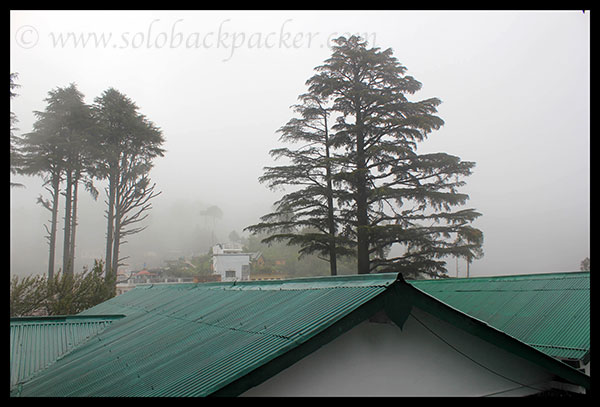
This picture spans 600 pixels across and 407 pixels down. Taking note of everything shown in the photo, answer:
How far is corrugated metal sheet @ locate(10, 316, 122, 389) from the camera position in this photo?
7867mm

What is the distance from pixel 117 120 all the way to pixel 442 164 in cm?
2118

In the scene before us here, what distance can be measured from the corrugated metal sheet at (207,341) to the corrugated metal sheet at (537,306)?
5.41 m

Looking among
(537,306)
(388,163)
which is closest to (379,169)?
(388,163)

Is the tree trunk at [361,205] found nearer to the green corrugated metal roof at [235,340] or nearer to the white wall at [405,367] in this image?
the green corrugated metal roof at [235,340]

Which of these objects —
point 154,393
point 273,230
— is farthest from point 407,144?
point 154,393

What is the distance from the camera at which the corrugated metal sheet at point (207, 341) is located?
3.97m

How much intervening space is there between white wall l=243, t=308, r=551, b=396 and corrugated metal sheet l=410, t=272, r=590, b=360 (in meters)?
4.72

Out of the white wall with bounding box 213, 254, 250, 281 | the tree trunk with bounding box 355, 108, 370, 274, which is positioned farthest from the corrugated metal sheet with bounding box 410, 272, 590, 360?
the white wall with bounding box 213, 254, 250, 281

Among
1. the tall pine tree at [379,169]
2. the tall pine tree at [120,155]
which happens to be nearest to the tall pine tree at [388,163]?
the tall pine tree at [379,169]

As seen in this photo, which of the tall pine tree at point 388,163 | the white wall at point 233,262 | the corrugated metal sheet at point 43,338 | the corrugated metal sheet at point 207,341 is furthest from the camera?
the white wall at point 233,262

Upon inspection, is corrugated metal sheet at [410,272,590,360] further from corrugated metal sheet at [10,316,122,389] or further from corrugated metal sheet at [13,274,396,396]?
corrugated metal sheet at [10,316,122,389]

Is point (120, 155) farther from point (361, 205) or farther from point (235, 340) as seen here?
point (235, 340)

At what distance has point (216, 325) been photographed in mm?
5977

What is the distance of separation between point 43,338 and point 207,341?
5.69m
